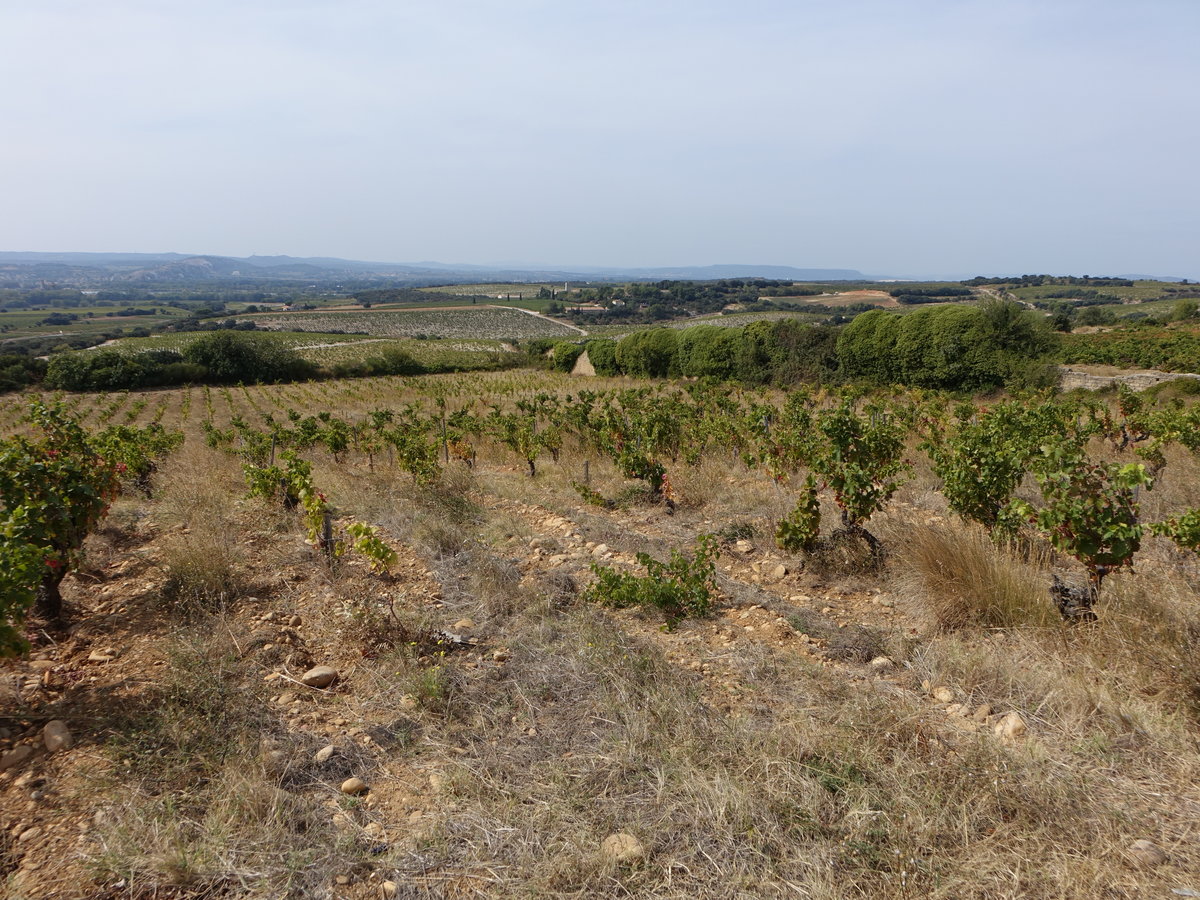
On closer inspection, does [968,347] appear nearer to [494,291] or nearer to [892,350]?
[892,350]

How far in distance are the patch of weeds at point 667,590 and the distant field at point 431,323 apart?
79.5 metres

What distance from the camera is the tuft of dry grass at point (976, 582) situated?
435 centimetres

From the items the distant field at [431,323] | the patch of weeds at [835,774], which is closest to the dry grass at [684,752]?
the patch of weeds at [835,774]

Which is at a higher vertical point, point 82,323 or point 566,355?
point 82,323

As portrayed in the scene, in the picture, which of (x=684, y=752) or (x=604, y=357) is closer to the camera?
(x=684, y=752)

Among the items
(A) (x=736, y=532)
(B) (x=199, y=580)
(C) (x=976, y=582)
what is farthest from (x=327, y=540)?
(C) (x=976, y=582)

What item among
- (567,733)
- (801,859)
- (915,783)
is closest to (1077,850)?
(915,783)

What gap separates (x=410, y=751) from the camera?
341 cm

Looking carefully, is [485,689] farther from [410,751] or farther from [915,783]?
[915,783]

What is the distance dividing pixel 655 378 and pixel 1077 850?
33.9 metres

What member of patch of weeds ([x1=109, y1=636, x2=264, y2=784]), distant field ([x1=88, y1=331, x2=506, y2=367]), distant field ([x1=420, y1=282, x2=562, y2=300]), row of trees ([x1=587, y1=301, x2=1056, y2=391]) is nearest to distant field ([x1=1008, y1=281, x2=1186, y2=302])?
row of trees ([x1=587, y1=301, x2=1056, y2=391])

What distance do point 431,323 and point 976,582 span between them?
10036 cm

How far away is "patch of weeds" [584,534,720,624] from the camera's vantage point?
4945 mm

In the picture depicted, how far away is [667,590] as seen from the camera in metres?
4.92
